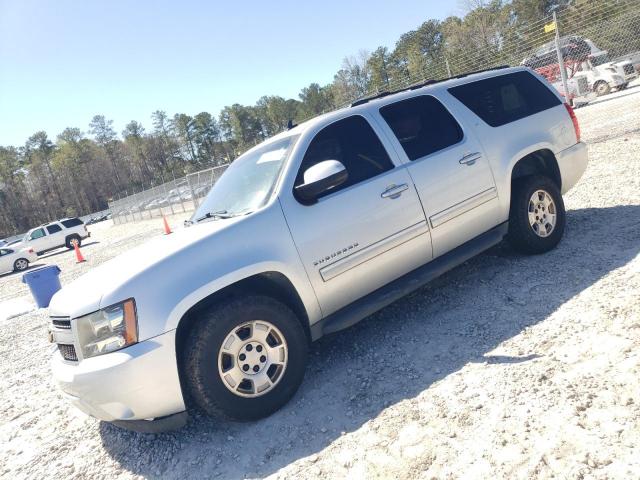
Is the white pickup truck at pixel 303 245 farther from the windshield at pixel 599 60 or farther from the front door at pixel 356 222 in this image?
the windshield at pixel 599 60

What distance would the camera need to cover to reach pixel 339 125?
3.72 meters

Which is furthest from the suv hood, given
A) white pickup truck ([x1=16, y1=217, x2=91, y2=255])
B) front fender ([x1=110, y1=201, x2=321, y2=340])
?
white pickup truck ([x1=16, y1=217, x2=91, y2=255])

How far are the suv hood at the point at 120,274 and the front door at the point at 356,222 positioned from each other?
588 mm

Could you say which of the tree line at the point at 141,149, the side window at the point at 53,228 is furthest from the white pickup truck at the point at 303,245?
the tree line at the point at 141,149

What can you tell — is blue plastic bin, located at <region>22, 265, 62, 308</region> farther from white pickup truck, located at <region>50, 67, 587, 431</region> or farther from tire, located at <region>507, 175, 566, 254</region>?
tire, located at <region>507, 175, 566, 254</region>

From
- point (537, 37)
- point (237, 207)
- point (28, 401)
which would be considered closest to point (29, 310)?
point (28, 401)

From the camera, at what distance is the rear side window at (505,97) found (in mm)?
4371

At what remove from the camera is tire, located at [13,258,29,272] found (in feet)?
72.8

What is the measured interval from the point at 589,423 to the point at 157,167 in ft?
380

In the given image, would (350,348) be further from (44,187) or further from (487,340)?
(44,187)

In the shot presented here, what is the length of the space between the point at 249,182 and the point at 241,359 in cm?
150

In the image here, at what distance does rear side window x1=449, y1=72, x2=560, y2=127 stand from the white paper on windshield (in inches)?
73.7

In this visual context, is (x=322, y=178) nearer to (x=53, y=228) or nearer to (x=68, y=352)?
(x=68, y=352)

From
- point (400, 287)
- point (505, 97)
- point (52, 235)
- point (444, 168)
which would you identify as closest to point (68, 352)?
point (400, 287)
